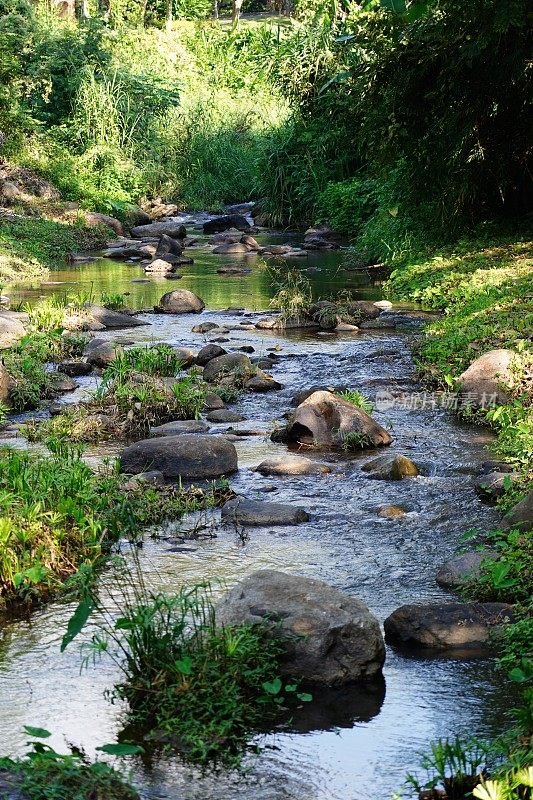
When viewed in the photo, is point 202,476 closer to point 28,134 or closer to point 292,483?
point 292,483

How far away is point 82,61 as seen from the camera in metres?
24.6

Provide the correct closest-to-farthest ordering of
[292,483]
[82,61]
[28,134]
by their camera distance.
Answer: [292,483]
[28,134]
[82,61]

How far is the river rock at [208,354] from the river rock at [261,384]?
81cm

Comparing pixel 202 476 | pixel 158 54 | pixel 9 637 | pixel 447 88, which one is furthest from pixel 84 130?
pixel 9 637

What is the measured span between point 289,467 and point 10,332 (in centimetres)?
476

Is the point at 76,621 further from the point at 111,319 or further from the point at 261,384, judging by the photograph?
the point at 111,319

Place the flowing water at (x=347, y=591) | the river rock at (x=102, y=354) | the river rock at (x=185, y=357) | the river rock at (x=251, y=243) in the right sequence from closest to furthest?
1. the flowing water at (x=347, y=591)
2. the river rock at (x=185, y=357)
3. the river rock at (x=102, y=354)
4. the river rock at (x=251, y=243)

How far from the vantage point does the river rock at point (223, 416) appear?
8.78 meters

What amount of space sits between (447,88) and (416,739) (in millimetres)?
11124

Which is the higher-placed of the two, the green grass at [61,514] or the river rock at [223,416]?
the green grass at [61,514]

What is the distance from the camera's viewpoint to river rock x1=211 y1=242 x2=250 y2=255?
19.3m

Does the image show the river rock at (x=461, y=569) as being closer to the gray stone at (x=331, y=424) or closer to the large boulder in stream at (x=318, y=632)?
the large boulder in stream at (x=318, y=632)

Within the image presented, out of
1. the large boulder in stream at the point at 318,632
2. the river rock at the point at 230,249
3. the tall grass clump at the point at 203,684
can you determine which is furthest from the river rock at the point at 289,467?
the river rock at the point at 230,249

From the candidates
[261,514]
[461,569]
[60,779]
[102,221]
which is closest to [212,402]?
[261,514]
